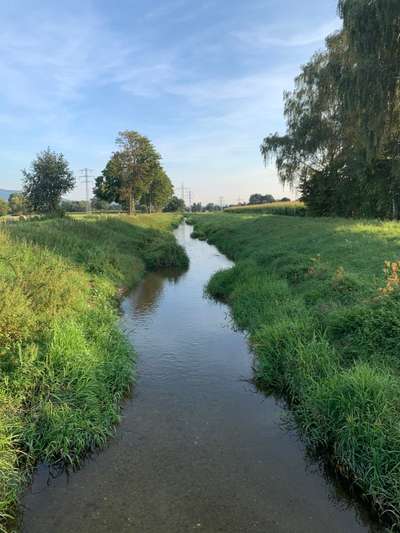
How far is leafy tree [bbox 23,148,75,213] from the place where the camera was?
3045 cm

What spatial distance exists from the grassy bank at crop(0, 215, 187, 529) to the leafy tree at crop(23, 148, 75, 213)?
21.6 metres

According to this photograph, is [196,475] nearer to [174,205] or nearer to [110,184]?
[110,184]

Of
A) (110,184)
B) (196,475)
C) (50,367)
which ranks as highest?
(110,184)

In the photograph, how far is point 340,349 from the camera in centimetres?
643

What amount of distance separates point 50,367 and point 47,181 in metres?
28.2

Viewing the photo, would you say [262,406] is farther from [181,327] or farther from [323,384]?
[181,327]

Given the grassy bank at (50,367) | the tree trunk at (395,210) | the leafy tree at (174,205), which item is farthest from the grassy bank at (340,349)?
the leafy tree at (174,205)

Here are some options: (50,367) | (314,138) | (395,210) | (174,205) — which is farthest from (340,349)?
(174,205)

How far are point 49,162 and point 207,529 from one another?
105 feet

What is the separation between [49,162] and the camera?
30.8 m

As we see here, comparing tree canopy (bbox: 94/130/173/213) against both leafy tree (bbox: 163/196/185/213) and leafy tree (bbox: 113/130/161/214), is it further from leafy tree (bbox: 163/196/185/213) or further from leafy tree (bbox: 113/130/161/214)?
leafy tree (bbox: 163/196/185/213)

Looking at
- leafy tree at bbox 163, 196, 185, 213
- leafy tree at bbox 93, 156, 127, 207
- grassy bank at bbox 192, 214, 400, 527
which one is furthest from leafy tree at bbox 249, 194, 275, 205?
grassy bank at bbox 192, 214, 400, 527

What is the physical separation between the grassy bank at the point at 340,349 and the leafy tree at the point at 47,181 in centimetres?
2328

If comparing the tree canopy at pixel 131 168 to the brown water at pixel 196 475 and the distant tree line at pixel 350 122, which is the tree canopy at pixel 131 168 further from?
the brown water at pixel 196 475
